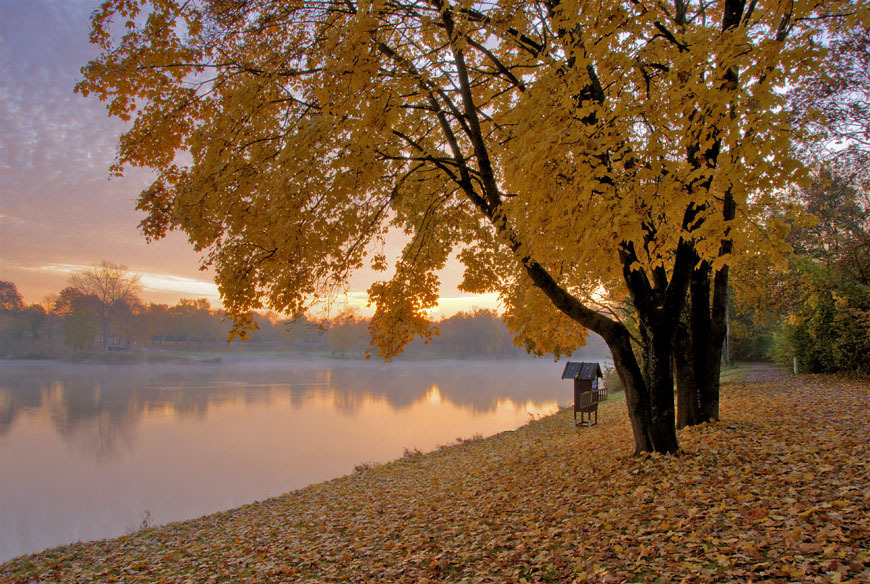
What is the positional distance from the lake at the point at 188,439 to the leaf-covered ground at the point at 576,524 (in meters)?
4.30

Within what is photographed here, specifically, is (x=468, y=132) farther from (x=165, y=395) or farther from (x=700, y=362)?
(x=165, y=395)

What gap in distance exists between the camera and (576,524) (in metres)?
4.79

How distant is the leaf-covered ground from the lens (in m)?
3.65

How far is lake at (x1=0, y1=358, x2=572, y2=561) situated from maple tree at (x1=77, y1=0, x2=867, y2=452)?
7.45 m

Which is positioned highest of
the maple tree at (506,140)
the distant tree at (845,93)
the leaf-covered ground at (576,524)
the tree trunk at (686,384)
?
the distant tree at (845,93)

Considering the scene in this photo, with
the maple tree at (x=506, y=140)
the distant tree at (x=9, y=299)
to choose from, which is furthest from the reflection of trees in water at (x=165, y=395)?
the distant tree at (x=9, y=299)

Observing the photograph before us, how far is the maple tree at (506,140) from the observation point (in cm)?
450

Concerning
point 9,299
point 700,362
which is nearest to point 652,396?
point 700,362

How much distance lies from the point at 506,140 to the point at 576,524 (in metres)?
5.75

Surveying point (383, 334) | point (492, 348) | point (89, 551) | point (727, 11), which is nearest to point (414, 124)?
point (383, 334)

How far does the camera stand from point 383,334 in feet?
27.9

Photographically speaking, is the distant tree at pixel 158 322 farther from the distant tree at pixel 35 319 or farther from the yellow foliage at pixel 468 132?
the yellow foliage at pixel 468 132

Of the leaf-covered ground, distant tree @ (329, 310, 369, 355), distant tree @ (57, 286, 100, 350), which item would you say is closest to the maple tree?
the leaf-covered ground

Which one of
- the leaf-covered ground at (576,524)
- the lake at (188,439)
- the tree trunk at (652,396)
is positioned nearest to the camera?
the leaf-covered ground at (576,524)
